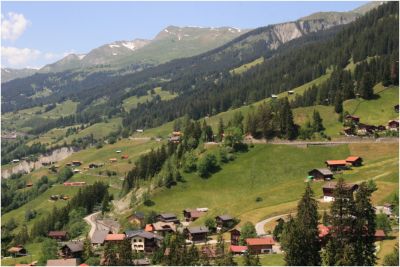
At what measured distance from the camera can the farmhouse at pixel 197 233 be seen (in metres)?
120

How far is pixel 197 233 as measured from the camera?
394 ft

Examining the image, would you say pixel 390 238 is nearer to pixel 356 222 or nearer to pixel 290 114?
pixel 356 222

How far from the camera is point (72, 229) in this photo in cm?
15500

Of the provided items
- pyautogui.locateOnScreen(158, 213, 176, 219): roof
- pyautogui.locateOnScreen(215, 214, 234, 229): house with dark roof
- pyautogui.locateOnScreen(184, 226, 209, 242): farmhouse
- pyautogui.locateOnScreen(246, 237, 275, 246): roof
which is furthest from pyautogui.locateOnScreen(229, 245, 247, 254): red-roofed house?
pyautogui.locateOnScreen(158, 213, 176, 219): roof

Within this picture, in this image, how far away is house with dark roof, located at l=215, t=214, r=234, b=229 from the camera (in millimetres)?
125500

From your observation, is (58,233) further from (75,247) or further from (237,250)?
(237,250)

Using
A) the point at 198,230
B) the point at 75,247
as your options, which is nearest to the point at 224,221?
the point at 198,230

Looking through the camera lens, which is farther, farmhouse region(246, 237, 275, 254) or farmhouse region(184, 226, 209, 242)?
farmhouse region(184, 226, 209, 242)

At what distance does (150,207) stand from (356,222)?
9613 centimetres

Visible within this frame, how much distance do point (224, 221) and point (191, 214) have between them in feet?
64.6

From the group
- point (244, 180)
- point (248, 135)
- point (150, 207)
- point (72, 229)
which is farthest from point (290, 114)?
point (72, 229)

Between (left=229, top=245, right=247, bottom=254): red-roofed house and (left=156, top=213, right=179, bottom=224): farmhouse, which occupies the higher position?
(left=229, top=245, right=247, bottom=254): red-roofed house

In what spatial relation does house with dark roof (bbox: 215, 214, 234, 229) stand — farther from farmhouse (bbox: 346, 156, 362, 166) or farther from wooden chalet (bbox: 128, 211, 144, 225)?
farmhouse (bbox: 346, 156, 362, 166)

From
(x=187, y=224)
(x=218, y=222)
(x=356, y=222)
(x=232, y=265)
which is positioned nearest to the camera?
(x=356, y=222)
